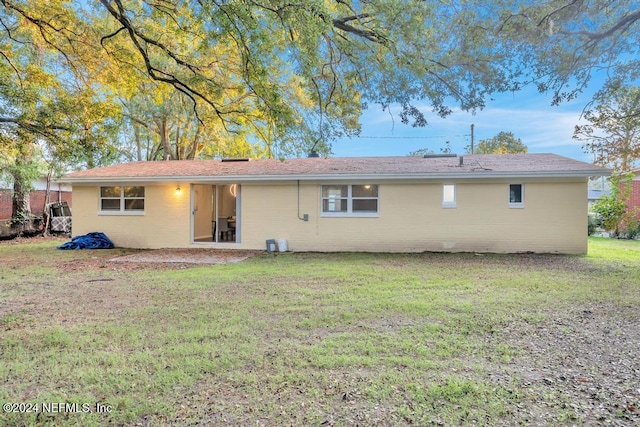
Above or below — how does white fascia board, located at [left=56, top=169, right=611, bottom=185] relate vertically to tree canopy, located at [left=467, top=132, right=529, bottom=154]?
below

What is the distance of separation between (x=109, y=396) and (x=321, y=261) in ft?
23.6

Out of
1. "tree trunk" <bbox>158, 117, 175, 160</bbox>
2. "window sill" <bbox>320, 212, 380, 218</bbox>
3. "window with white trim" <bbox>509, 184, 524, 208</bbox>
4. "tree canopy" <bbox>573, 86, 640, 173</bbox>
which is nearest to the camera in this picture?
"tree canopy" <bbox>573, 86, 640, 173</bbox>

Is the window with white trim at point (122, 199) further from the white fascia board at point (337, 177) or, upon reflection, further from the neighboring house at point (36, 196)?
the neighboring house at point (36, 196)

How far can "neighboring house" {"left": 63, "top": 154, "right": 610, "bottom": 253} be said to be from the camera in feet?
35.8

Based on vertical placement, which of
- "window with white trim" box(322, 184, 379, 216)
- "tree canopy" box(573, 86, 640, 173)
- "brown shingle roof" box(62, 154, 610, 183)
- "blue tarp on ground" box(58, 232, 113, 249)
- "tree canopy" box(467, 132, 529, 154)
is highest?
"tree canopy" box(467, 132, 529, 154)

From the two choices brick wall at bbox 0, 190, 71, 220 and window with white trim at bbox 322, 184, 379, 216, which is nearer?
window with white trim at bbox 322, 184, 379, 216

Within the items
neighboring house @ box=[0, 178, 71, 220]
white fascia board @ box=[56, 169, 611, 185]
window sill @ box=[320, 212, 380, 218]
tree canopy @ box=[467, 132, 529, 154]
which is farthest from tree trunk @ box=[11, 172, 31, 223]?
tree canopy @ box=[467, 132, 529, 154]

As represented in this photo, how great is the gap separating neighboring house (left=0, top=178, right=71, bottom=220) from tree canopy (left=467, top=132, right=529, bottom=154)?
29616 millimetres

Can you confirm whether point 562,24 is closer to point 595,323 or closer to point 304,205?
point 595,323

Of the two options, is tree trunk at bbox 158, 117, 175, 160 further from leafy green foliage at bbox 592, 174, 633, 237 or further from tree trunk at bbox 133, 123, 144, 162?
leafy green foliage at bbox 592, 174, 633, 237

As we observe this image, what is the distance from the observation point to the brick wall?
16453 millimetres

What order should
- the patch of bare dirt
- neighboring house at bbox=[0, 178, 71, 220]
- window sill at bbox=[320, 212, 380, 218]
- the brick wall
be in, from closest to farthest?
the patch of bare dirt < window sill at bbox=[320, 212, 380, 218] < neighboring house at bbox=[0, 178, 71, 220] < the brick wall

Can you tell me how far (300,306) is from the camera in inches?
205

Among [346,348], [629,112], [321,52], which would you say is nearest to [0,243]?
[321,52]
